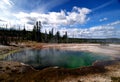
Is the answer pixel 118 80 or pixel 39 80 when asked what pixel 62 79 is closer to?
pixel 39 80

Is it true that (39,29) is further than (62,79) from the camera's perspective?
Yes

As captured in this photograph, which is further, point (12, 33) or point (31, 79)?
point (12, 33)

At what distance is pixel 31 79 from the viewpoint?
45.9ft

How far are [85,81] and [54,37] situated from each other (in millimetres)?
88090

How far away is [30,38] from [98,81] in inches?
2982

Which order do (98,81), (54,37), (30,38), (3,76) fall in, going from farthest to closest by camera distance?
(54,37) < (30,38) < (3,76) < (98,81)

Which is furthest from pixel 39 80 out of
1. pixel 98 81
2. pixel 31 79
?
pixel 98 81

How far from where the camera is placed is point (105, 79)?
1426 cm

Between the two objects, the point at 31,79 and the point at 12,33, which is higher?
the point at 12,33

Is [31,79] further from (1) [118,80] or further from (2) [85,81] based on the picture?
(1) [118,80]

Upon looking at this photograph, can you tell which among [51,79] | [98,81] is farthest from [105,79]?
[51,79]

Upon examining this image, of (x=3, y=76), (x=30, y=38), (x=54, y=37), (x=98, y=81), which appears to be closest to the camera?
(x=98, y=81)

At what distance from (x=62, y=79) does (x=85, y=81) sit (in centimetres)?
274

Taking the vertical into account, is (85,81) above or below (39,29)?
below
